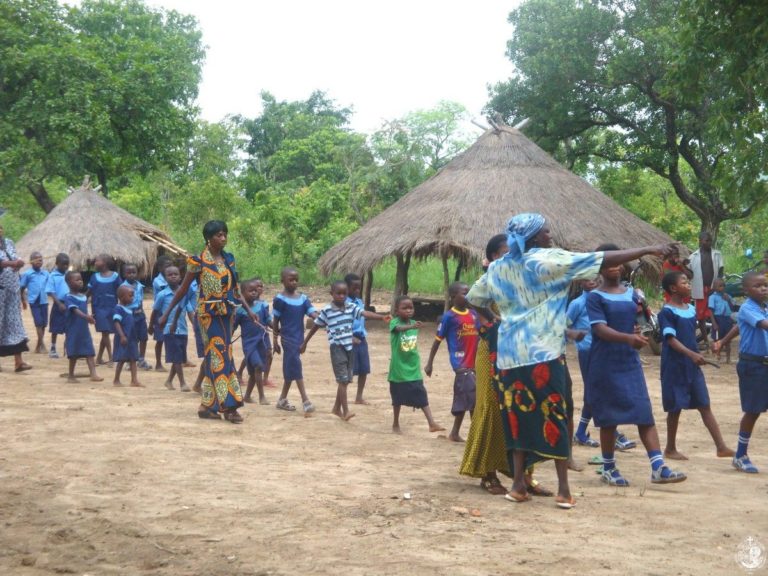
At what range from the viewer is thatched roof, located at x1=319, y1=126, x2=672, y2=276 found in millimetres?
17719

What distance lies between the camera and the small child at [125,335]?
34.7ft

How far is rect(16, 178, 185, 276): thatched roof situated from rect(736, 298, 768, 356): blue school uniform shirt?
65.7ft

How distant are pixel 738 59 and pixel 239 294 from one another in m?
6.83

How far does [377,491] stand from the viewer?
5.69 meters

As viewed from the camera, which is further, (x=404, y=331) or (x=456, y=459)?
(x=404, y=331)

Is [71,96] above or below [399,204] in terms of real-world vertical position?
above

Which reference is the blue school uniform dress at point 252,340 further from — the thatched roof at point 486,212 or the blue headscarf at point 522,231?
the thatched roof at point 486,212

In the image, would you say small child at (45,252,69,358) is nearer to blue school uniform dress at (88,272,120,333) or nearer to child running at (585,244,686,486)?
blue school uniform dress at (88,272,120,333)

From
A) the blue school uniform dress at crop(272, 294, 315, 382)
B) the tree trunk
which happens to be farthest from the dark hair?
the tree trunk

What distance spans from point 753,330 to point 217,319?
4335 millimetres

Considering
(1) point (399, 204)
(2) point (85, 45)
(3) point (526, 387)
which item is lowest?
(3) point (526, 387)

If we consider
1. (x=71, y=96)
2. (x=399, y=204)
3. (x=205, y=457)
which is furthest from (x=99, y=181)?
(x=205, y=457)

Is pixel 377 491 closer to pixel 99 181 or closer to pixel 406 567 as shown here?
pixel 406 567

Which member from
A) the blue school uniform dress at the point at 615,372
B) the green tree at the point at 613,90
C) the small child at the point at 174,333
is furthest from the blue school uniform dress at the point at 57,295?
the green tree at the point at 613,90
